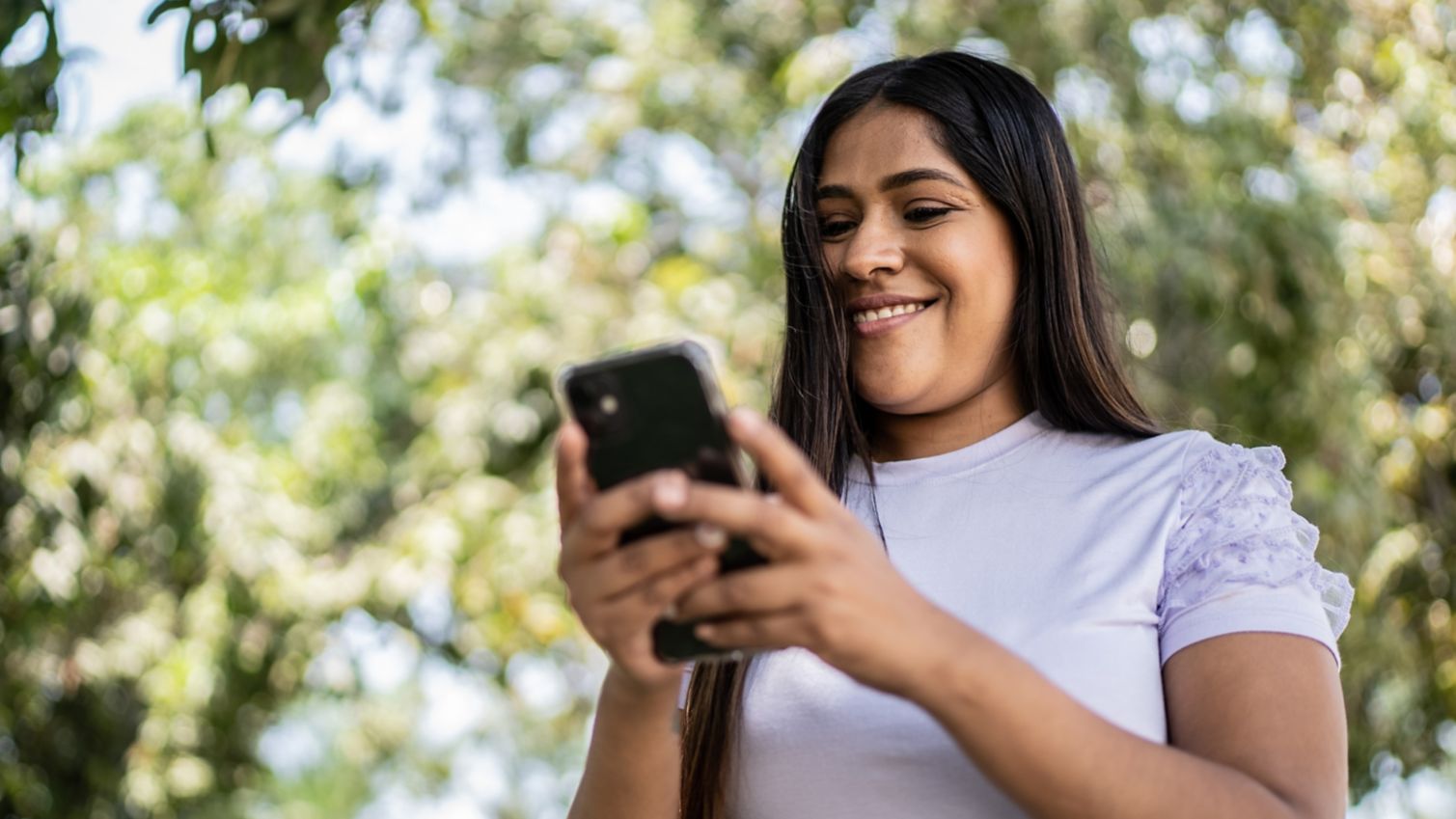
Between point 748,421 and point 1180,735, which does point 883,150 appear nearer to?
point 1180,735

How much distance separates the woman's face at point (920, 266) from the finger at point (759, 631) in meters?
0.65

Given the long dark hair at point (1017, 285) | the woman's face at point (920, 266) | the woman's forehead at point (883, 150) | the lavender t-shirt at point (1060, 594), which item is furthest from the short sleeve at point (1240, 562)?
the woman's forehead at point (883, 150)

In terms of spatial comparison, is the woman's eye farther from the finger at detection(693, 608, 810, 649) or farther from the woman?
the finger at detection(693, 608, 810, 649)

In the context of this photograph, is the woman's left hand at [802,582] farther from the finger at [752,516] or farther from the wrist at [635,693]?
the wrist at [635,693]

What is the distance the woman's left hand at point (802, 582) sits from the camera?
0.98 metres

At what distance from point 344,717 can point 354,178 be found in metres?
3.47

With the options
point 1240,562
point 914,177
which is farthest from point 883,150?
point 1240,562

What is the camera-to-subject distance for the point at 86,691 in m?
6.21

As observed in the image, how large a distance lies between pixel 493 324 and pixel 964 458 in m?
5.42

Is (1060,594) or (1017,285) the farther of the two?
(1017,285)

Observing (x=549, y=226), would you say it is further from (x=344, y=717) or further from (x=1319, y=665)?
(x=1319, y=665)

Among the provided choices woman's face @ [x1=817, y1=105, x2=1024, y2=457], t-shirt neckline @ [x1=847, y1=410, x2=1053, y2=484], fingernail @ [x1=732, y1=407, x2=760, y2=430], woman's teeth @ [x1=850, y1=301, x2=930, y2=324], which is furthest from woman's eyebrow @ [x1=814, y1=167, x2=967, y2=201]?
fingernail @ [x1=732, y1=407, x2=760, y2=430]

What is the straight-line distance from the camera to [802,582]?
3.24 feet

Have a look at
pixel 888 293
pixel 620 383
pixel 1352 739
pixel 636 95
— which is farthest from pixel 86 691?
pixel 620 383
